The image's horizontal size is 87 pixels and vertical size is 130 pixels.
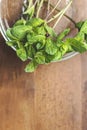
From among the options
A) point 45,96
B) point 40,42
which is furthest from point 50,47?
point 45,96

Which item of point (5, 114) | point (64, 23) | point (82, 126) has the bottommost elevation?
point (82, 126)

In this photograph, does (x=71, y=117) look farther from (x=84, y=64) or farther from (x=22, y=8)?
(x=22, y=8)

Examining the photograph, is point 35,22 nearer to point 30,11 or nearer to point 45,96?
point 30,11

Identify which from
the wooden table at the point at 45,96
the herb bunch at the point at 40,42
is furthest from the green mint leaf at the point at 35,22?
the wooden table at the point at 45,96

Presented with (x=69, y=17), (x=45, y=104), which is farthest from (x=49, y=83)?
(x=69, y=17)

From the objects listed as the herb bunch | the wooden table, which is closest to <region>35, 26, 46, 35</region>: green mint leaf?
the herb bunch

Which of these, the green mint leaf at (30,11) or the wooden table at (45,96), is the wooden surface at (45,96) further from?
the green mint leaf at (30,11)

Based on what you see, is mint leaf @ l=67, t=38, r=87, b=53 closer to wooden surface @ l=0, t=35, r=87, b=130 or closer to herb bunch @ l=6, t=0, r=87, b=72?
herb bunch @ l=6, t=0, r=87, b=72

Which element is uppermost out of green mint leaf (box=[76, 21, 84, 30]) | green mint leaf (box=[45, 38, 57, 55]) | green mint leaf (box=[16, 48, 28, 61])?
green mint leaf (box=[16, 48, 28, 61])
